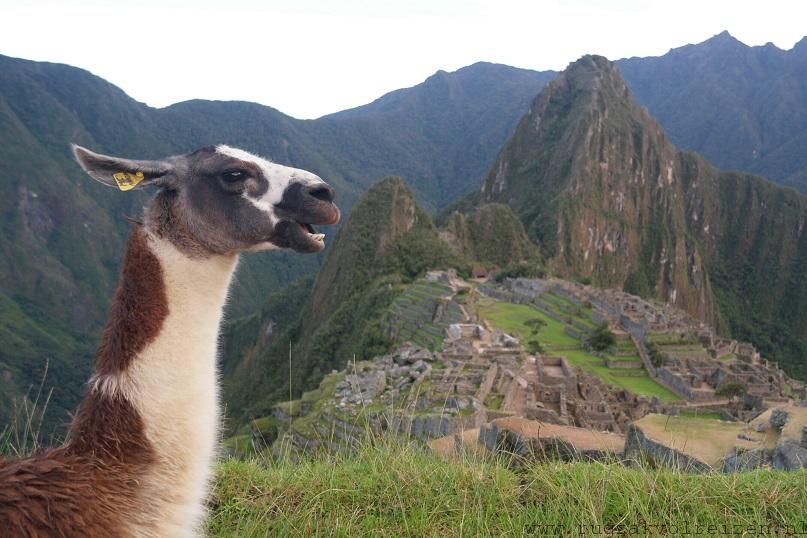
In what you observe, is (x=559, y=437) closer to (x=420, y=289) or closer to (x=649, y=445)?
(x=649, y=445)

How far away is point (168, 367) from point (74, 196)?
398 ft

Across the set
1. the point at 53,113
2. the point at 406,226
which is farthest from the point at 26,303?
the point at 53,113

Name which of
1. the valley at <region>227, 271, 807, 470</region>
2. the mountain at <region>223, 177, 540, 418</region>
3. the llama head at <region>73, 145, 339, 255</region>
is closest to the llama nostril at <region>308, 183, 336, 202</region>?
the llama head at <region>73, 145, 339, 255</region>

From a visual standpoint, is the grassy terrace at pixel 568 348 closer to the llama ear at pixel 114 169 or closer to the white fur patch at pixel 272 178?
the white fur patch at pixel 272 178

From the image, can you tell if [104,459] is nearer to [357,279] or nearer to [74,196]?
[357,279]

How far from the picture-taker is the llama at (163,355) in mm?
1845

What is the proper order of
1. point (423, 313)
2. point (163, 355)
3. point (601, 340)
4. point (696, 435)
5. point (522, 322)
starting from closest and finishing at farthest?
point (163, 355)
point (696, 435)
point (601, 340)
point (522, 322)
point (423, 313)

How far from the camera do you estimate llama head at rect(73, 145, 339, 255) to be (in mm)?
2186

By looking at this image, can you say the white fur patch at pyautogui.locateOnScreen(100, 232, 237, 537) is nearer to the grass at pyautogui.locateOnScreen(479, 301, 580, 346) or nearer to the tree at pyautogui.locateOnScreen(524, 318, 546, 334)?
the grass at pyautogui.locateOnScreen(479, 301, 580, 346)

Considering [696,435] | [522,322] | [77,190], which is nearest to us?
[696,435]

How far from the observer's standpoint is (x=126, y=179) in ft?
6.79

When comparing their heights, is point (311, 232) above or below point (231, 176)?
Result: below

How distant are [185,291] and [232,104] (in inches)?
8346

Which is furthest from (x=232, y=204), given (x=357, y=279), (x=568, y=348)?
(x=357, y=279)
